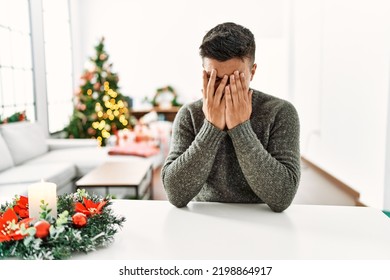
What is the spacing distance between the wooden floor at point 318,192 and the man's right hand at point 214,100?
104 inches

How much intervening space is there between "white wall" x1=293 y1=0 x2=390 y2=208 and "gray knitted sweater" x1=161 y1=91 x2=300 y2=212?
2.04 meters

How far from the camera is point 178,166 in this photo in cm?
110

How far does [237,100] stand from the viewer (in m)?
1.05

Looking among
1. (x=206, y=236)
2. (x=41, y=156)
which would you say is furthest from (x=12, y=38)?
(x=206, y=236)

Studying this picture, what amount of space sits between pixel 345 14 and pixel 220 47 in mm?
3125

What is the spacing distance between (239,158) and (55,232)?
47 cm

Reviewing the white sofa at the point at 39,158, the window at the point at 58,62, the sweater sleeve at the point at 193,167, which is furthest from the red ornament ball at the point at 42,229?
the window at the point at 58,62

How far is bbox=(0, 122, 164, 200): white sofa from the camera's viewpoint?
296 centimetres

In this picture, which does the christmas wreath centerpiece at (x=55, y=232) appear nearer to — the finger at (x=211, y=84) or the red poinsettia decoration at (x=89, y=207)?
the red poinsettia decoration at (x=89, y=207)

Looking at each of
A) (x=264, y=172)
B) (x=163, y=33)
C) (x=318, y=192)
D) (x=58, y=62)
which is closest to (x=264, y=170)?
(x=264, y=172)

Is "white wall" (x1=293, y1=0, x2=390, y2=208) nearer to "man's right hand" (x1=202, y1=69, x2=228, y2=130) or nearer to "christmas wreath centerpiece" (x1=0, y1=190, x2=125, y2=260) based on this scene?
"man's right hand" (x1=202, y1=69, x2=228, y2=130)

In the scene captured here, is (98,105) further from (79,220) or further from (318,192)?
(79,220)

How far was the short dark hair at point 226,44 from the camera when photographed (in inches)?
41.9

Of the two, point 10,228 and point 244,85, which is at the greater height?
point 244,85
